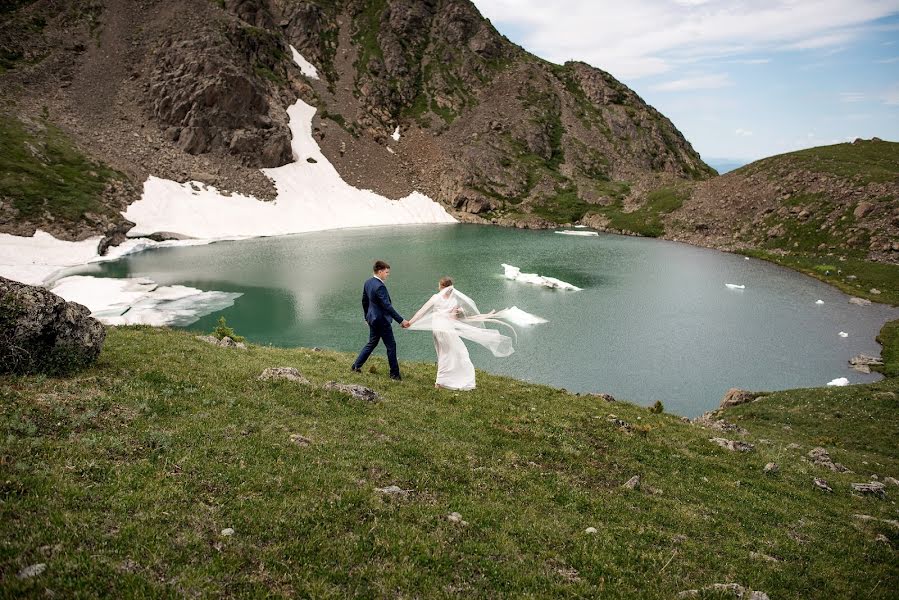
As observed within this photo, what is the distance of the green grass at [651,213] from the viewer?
122938 mm

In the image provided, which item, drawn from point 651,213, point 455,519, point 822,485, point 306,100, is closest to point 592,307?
point 822,485

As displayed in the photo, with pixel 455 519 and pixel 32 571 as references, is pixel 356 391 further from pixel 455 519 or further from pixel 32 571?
pixel 32 571

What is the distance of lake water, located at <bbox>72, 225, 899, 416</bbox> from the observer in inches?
1641

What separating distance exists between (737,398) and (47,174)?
106784 mm

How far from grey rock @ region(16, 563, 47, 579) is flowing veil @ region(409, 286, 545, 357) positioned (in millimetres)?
14732

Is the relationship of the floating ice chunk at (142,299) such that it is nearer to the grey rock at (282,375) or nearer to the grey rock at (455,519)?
the grey rock at (282,375)

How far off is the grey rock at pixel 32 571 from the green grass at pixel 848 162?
408 feet

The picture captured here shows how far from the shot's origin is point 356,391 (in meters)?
17.6

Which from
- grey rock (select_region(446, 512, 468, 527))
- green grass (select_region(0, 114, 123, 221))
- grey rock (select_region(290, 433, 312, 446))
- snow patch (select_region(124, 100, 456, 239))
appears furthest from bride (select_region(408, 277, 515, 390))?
snow patch (select_region(124, 100, 456, 239))

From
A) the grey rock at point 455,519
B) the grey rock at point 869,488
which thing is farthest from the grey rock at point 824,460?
the grey rock at point 455,519

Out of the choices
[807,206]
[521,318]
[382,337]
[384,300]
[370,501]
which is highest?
[807,206]

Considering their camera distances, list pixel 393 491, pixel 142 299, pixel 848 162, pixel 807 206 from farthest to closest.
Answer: pixel 848 162, pixel 807 206, pixel 142 299, pixel 393 491

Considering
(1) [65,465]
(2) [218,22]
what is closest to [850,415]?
(1) [65,465]

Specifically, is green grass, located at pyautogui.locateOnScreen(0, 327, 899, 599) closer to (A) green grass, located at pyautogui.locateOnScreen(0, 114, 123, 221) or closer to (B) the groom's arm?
(B) the groom's arm
